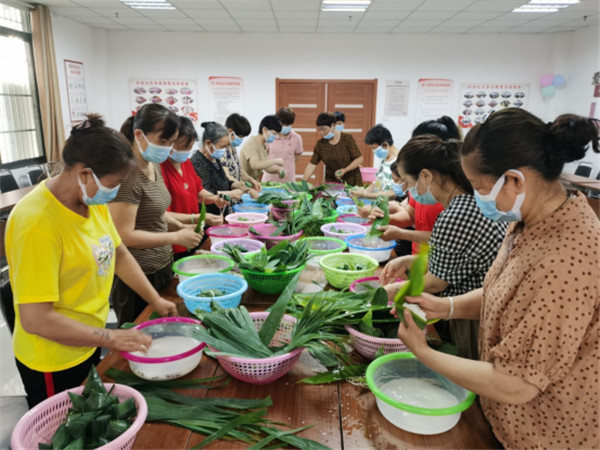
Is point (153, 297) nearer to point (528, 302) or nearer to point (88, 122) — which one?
point (88, 122)

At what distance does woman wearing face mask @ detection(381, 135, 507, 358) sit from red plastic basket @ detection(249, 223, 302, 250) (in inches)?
29.9

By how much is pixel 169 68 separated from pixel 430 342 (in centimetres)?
742

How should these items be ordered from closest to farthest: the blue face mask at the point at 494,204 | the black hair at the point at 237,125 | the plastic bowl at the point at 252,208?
the blue face mask at the point at 494,204, the plastic bowl at the point at 252,208, the black hair at the point at 237,125

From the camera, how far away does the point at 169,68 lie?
7.45 meters

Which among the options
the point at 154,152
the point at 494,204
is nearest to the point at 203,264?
the point at 154,152

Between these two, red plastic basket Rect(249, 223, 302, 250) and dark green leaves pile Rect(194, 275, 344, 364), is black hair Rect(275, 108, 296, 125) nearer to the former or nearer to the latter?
red plastic basket Rect(249, 223, 302, 250)

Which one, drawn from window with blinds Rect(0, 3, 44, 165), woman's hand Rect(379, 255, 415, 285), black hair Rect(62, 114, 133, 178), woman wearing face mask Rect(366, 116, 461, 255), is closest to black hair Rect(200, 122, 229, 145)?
woman wearing face mask Rect(366, 116, 461, 255)

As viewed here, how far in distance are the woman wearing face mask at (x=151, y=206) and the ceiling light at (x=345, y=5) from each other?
4.25 metres

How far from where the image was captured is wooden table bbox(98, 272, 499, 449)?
1.01 metres

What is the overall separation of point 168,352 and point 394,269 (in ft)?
3.11

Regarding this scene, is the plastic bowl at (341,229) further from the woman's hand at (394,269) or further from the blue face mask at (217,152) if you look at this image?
the blue face mask at (217,152)

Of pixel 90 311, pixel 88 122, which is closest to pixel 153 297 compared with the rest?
pixel 90 311

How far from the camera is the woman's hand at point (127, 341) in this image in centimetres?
118

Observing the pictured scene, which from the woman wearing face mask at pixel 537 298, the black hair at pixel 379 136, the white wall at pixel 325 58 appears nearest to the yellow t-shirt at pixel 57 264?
the woman wearing face mask at pixel 537 298
